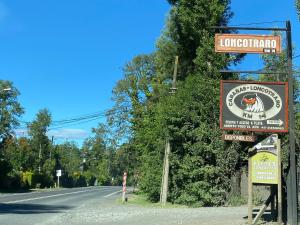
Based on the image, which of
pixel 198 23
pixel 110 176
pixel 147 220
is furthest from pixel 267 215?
pixel 110 176

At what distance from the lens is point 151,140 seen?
1233 inches

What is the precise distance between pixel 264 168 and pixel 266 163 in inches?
5.9

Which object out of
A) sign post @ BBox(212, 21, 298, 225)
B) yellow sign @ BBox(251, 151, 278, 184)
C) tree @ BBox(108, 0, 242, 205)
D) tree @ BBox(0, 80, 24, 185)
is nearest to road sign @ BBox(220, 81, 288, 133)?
sign post @ BBox(212, 21, 298, 225)

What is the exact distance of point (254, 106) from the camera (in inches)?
576

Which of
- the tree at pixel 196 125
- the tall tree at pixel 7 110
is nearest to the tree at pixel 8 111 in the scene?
the tall tree at pixel 7 110

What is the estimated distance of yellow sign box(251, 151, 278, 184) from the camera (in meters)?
14.4

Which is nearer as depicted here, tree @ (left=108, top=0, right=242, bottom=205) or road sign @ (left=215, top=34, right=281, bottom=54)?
road sign @ (left=215, top=34, right=281, bottom=54)

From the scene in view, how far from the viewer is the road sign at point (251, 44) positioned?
14.4 metres

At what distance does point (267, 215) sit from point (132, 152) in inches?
1383

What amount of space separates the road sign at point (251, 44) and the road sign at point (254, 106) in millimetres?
945

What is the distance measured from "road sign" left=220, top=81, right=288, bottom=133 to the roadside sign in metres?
0.42

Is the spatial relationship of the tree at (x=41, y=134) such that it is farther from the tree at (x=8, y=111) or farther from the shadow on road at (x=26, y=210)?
the shadow on road at (x=26, y=210)

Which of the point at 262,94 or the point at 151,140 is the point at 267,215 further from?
the point at 151,140

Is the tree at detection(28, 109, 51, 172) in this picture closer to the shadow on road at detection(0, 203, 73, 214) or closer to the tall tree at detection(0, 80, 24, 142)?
the tall tree at detection(0, 80, 24, 142)
